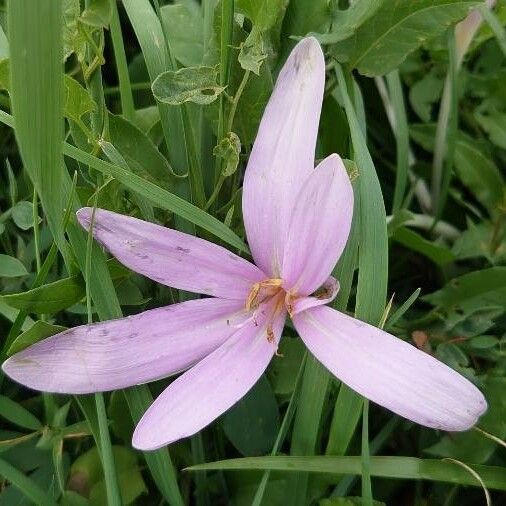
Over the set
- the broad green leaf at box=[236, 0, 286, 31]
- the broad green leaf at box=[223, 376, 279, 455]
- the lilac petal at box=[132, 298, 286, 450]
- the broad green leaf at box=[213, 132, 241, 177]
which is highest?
the broad green leaf at box=[236, 0, 286, 31]

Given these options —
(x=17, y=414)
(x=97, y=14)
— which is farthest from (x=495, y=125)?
(x=17, y=414)

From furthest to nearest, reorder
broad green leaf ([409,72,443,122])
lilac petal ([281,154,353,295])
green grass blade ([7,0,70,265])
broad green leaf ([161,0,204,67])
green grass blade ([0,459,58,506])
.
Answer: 1. broad green leaf ([409,72,443,122])
2. broad green leaf ([161,0,204,67])
3. green grass blade ([0,459,58,506])
4. lilac petal ([281,154,353,295])
5. green grass blade ([7,0,70,265])

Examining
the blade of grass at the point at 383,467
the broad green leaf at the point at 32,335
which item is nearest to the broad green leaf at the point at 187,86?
the broad green leaf at the point at 32,335

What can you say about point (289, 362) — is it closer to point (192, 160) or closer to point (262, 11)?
point (192, 160)

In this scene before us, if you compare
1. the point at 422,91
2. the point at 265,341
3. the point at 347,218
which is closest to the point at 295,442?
the point at 265,341

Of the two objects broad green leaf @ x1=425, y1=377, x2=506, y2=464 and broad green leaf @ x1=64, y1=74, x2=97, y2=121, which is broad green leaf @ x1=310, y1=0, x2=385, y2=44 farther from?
broad green leaf @ x1=425, y1=377, x2=506, y2=464

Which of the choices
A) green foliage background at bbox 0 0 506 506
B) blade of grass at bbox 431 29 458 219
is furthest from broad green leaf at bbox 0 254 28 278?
blade of grass at bbox 431 29 458 219

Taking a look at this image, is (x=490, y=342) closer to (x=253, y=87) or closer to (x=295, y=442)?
(x=295, y=442)
